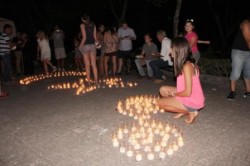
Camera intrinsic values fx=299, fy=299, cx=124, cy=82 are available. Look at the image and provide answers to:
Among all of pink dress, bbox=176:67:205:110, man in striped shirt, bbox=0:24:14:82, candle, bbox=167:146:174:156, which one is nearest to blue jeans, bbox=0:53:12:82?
man in striped shirt, bbox=0:24:14:82

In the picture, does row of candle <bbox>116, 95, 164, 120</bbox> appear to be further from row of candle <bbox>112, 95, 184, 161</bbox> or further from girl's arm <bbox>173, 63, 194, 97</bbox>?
girl's arm <bbox>173, 63, 194, 97</bbox>

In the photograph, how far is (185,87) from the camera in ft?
18.9

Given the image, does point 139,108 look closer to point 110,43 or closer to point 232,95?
point 232,95

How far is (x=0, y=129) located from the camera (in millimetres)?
6344

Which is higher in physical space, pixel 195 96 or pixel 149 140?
pixel 195 96

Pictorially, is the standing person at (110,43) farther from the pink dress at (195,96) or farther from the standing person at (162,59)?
the pink dress at (195,96)

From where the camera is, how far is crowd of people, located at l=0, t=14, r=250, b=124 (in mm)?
5828

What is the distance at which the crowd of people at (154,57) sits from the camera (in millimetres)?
5828

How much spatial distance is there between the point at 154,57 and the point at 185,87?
A: 505 centimetres

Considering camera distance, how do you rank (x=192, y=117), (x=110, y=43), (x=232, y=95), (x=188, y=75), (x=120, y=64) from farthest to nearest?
1. (x=120, y=64)
2. (x=110, y=43)
3. (x=232, y=95)
4. (x=192, y=117)
5. (x=188, y=75)

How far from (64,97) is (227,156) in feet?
18.2

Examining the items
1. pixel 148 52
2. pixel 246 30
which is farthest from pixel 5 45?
pixel 246 30

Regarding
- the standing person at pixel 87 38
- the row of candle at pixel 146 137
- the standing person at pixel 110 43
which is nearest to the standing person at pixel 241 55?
the row of candle at pixel 146 137

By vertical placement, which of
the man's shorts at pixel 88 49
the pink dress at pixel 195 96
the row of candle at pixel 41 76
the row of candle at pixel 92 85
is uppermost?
the man's shorts at pixel 88 49
